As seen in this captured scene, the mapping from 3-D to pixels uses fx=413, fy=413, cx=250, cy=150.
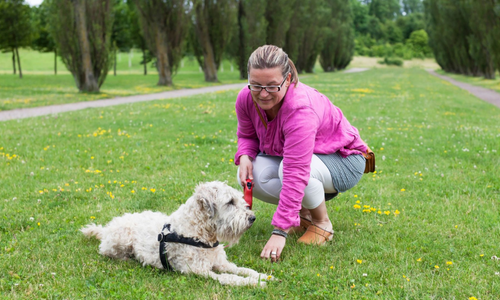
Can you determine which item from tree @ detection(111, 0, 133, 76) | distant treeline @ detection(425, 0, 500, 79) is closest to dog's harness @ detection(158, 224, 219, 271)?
distant treeline @ detection(425, 0, 500, 79)

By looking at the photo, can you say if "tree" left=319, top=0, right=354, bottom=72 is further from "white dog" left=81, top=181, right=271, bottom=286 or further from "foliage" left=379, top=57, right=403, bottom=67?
"white dog" left=81, top=181, right=271, bottom=286

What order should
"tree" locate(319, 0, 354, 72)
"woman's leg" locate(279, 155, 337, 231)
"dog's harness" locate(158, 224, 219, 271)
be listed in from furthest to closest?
"tree" locate(319, 0, 354, 72) < "woman's leg" locate(279, 155, 337, 231) < "dog's harness" locate(158, 224, 219, 271)

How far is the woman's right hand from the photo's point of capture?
Answer: 4.42 m

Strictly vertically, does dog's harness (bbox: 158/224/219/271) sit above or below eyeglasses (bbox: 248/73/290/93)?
below

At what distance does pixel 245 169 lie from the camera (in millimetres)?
4441

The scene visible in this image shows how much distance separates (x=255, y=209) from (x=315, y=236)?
4.12 ft

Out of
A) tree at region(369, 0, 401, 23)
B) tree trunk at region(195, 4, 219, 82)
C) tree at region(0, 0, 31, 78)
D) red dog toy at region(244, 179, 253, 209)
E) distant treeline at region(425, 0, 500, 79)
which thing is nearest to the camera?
red dog toy at region(244, 179, 253, 209)

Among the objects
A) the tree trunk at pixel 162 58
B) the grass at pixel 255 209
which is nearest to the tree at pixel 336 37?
the tree trunk at pixel 162 58

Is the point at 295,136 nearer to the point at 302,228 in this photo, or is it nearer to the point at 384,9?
the point at 302,228

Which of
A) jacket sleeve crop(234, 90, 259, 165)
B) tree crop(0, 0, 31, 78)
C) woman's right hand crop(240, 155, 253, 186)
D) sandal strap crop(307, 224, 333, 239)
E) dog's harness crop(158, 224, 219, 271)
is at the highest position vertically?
tree crop(0, 0, 31, 78)

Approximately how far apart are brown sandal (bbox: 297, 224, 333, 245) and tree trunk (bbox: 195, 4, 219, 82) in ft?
108

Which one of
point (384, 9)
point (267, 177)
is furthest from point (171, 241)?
point (384, 9)

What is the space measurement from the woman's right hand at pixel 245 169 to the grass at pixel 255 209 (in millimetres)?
683

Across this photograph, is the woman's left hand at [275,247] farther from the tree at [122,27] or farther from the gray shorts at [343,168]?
the tree at [122,27]
